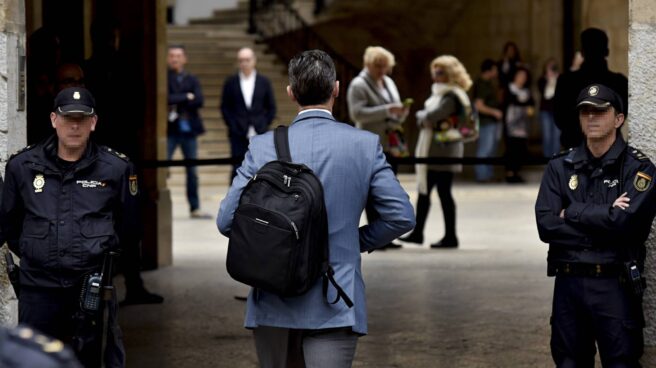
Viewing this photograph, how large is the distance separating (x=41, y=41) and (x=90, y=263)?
3.05m

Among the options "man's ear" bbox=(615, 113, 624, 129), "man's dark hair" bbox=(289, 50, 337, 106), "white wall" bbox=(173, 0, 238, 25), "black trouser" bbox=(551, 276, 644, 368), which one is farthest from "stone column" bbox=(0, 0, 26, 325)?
"white wall" bbox=(173, 0, 238, 25)

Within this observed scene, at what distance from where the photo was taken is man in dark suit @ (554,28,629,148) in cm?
815

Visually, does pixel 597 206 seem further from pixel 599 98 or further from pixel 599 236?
pixel 599 98

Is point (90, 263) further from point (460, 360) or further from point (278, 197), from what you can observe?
point (460, 360)

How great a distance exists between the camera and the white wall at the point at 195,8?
28.5 m

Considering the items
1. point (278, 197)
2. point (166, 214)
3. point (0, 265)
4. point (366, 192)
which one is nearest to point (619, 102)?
point (366, 192)

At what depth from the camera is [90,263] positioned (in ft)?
18.6

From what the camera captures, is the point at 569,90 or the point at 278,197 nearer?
the point at 278,197

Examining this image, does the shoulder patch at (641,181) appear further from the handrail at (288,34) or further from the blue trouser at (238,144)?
the handrail at (288,34)

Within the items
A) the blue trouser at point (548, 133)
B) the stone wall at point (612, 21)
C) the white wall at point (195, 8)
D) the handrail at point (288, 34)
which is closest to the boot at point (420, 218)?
the stone wall at point (612, 21)

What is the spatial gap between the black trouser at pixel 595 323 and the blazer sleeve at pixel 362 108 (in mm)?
6454

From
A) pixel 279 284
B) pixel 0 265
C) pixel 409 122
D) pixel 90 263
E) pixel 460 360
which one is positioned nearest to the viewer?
pixel 279 284

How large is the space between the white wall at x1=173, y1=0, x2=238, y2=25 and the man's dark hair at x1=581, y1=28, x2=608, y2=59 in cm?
2060

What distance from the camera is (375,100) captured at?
12484 mm
